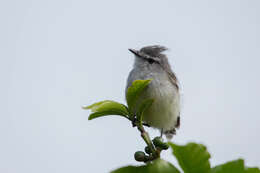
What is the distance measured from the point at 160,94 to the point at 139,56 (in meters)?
0.98

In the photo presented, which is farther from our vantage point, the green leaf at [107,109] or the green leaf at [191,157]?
the green leaf at [107,109]

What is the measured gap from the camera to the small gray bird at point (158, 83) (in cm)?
551

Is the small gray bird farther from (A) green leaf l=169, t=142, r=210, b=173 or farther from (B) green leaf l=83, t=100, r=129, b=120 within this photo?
(A) green leaf l=169, t=142, r=210, b=173

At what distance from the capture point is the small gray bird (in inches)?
217

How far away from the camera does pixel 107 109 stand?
3.13m

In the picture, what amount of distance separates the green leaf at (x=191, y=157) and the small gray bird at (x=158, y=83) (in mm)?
3082

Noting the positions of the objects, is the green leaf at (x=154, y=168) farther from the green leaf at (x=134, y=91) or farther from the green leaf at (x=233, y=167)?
the green leaf at (x=134, y=91)

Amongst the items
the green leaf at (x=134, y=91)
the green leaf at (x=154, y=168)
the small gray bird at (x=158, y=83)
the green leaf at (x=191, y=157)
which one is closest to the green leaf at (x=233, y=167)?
the green leaf at (x=191, y=157)

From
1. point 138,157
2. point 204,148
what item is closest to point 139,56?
point 138,157

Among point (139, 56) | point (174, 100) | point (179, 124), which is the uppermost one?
point (139, 56)

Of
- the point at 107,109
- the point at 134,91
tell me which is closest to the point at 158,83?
the point at 134,91

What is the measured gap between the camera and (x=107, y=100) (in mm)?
3098

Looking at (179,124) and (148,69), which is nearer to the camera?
(148,69)

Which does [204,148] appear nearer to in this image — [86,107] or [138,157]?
[138,157]
